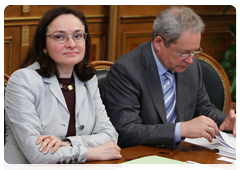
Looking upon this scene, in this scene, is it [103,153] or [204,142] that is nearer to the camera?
[103,153]

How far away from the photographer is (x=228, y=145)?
58.4 inches

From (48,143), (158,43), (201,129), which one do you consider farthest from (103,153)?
(158,43)

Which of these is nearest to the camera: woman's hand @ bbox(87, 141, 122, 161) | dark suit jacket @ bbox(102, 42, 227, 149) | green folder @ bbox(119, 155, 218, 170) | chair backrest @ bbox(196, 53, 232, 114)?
green folder @ bbox(119, 155, 218, 170)

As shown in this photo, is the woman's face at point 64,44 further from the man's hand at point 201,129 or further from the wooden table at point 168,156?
the man's hand at point 201,129

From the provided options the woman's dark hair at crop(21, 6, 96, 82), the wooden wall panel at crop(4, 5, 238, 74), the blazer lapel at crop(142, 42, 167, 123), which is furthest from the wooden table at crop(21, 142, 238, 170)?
the wooden wall panel at crop(4, 5, 238, 74)

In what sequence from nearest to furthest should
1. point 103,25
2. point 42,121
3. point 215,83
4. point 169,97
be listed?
point 42,121
point 169,97
point 215,83
point 103,25

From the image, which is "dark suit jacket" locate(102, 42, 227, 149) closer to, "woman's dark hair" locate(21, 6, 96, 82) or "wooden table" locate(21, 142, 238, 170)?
"wooden table" locate(21, 142, 238, 170)

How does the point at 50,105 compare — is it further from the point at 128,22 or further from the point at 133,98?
the point at 128,22

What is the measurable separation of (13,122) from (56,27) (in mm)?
481

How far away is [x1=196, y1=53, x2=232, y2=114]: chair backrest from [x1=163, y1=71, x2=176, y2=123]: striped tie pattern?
50 centimetres

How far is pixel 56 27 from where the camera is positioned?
1512mm

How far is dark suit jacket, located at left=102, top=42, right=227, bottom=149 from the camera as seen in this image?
1.64 meters

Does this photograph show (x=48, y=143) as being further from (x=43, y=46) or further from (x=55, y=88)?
(x=43, y=46)

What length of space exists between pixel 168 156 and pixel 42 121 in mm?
576
